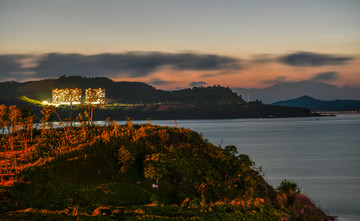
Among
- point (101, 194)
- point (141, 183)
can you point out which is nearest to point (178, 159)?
point (141, 183)

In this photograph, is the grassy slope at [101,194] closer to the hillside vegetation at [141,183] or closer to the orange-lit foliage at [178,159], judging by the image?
the hillside vegetation at [141,183]

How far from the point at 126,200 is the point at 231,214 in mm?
4351

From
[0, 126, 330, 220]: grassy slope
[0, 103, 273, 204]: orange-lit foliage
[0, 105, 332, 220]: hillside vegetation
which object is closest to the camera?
[0, 126, 330, 220]: grassy slope

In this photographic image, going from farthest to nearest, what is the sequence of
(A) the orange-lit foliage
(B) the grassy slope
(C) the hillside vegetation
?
(A) the orange-lit foliage, (C) the hillside vegetation, (B) the grassy slope

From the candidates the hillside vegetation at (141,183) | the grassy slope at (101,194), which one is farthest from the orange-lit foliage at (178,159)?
the grassy slope at (101,194)

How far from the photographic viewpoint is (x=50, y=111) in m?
24.9

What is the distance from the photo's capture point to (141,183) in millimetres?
15750

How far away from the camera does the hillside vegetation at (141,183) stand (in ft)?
38.7

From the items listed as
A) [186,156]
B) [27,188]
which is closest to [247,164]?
[186,156]

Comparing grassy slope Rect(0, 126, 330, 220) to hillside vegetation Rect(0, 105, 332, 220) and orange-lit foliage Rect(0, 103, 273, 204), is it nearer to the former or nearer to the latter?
hillside vegetation Rect(0, 105, 332, 220)

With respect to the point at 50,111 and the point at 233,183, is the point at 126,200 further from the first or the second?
the point at 50,111

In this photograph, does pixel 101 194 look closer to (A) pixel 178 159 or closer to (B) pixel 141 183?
(B) pixel 141 183

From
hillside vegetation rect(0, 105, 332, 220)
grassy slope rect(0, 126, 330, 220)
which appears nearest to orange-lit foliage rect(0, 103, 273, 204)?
hillside vegetation rect(0, 105, 332, 220)

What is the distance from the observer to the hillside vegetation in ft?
38.7
